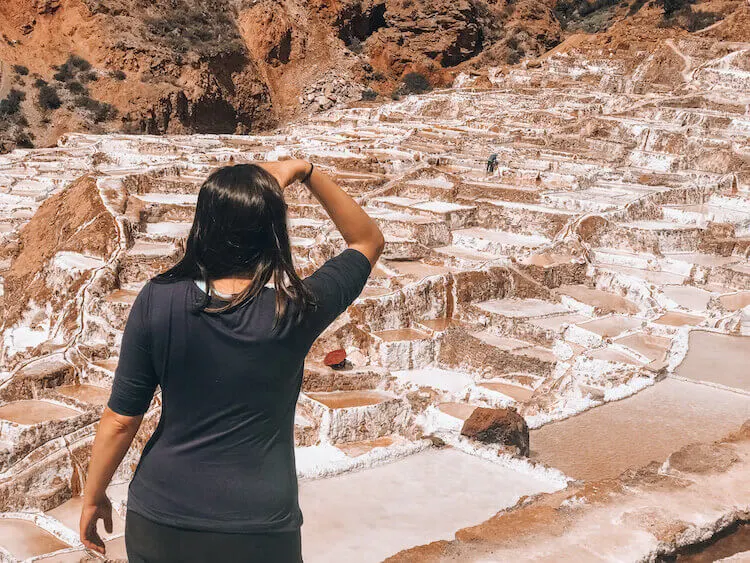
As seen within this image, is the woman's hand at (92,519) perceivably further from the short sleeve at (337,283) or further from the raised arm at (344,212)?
the raised arm at (344,212)

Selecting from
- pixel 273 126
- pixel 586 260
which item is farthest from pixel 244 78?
pixel 586 260

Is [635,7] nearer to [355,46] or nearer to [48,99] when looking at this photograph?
[355,46]

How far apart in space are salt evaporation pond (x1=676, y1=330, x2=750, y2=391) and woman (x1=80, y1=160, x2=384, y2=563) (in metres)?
6.47

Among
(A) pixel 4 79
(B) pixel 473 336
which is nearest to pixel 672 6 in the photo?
(A) pixel 4 79

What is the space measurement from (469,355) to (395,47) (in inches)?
1299

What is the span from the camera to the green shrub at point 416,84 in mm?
38528

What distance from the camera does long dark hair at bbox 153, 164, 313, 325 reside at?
2004mm

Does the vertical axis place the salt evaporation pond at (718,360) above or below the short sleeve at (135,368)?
below

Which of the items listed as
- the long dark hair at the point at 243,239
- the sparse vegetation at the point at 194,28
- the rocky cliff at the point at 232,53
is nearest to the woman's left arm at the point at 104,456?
the long dark hair at the point at 243,239

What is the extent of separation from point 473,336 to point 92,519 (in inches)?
370

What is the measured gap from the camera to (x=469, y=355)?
1088 cm

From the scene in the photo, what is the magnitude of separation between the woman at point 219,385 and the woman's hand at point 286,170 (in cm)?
13

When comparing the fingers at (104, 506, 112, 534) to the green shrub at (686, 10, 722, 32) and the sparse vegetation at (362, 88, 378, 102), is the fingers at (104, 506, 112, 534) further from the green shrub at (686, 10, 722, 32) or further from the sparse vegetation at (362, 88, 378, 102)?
the green shrub at (686, 10, 722, 32)

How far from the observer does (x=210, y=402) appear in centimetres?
200
